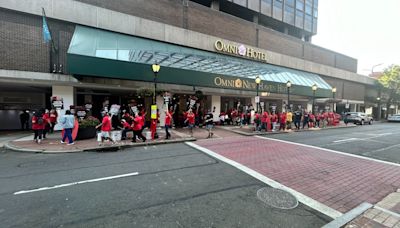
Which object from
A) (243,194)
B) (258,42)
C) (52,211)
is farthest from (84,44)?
(258,42)

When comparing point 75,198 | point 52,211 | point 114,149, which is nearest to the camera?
point 52,211

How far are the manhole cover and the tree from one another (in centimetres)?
4741

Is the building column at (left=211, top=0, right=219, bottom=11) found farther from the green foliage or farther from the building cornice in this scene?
the green foliage

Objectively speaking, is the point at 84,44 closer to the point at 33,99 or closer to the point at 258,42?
the point at 33,99

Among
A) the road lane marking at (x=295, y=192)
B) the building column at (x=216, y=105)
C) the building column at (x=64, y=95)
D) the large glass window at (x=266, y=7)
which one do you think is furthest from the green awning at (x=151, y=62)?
the large glass window at (x=266, y=7)

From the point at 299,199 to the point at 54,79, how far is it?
14955mm

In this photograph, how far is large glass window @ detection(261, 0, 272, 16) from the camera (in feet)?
83.7

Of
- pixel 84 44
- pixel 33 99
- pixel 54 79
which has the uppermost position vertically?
pixel 84 44

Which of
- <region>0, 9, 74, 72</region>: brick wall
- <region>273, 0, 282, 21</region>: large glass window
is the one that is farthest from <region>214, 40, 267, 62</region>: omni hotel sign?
<region>0, 9, 74, 72</region>: brick wall

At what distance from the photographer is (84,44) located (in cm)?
1205

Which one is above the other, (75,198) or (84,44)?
(84,44)

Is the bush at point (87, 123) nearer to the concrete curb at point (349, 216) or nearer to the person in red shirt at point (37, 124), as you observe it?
the person in red shirt at point (37, 124)

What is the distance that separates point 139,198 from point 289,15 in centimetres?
3335

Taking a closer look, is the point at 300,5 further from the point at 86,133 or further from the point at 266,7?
the point at 86,133
